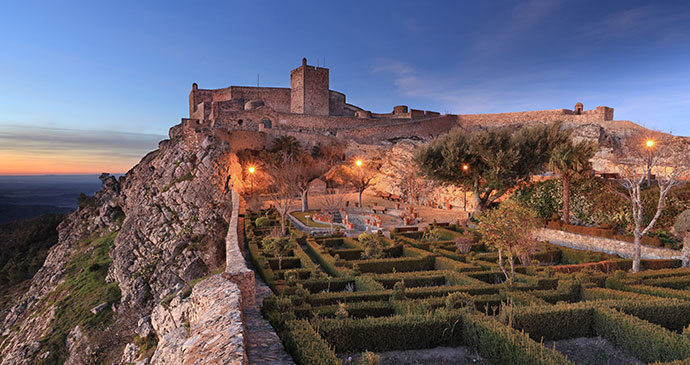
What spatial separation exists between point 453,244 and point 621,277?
23.6 feet

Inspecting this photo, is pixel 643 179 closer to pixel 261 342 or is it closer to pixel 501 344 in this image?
pixel 501 344

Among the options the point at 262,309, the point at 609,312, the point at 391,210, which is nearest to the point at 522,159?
the point at 391,210

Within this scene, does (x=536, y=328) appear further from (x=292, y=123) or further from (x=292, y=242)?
(x=292, y=123)

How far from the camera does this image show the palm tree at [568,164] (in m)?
20.7

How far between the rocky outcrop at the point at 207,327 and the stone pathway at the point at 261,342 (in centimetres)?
66

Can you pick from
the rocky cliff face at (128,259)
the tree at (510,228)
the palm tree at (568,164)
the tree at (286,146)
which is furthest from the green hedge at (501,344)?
the tree at (286,146)

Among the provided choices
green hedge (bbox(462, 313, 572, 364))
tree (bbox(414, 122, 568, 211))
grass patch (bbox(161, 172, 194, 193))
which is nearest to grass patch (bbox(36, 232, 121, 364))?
grass patch (bbox(161, 172, 194, 193))

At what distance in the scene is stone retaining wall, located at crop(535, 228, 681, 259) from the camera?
15.7m

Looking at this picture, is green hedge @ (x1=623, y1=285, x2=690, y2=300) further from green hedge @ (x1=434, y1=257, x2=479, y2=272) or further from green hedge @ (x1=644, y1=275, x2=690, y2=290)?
green hedge @ (x1=434, y1=257, x2=479, y2=272)

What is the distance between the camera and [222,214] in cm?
3039

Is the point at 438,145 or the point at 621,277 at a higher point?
the point at 438,145

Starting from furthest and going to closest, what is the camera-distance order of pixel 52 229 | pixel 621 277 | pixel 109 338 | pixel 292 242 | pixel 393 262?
pixel 52 229, pixel 109 338, pixel 292 242, pixel 393 262, pixel 621 277

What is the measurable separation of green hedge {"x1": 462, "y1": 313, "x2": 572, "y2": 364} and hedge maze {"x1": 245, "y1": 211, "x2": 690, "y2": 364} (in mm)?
18

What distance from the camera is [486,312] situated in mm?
8297
